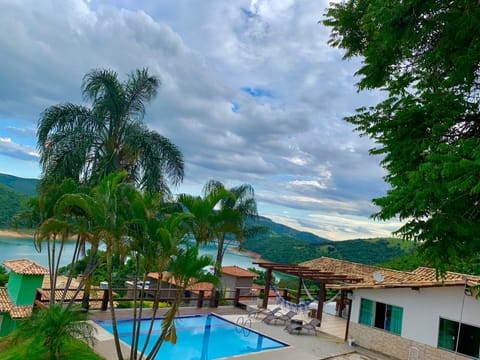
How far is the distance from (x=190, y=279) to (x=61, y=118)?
7.42m

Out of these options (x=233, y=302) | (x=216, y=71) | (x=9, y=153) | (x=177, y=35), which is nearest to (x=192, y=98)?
(x=216, y=71)

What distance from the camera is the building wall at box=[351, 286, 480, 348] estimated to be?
9.17 meters

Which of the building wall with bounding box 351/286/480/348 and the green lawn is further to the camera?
the building wall with bounding box 351/286/480/348

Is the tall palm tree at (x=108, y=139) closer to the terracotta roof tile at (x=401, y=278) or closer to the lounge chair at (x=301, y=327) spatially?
the lounge chair at (x=301, y=327)

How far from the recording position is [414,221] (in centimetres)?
543

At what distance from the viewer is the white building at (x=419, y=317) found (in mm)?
9148

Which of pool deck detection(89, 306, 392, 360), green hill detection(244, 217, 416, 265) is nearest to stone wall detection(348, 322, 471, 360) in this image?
pool deck detection(89, 306, 392, 360)

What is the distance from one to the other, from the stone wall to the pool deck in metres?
0.31

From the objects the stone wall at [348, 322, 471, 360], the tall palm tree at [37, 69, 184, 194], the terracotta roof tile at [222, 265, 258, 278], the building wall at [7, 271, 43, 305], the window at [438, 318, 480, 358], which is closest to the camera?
the window at [438, 318, 480, 358]

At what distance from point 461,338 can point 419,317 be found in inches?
44.1

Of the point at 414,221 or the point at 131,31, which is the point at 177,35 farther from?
the point at 414,221

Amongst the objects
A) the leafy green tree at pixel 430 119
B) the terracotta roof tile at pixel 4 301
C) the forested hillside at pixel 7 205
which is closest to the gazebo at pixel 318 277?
the leafy green tree at pixel 430 119

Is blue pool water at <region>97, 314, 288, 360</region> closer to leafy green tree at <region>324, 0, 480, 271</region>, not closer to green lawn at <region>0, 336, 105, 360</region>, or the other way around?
green lawn at <region>0, 336, 105, 360</region>

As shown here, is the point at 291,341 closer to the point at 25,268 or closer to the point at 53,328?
the point at 53,328
